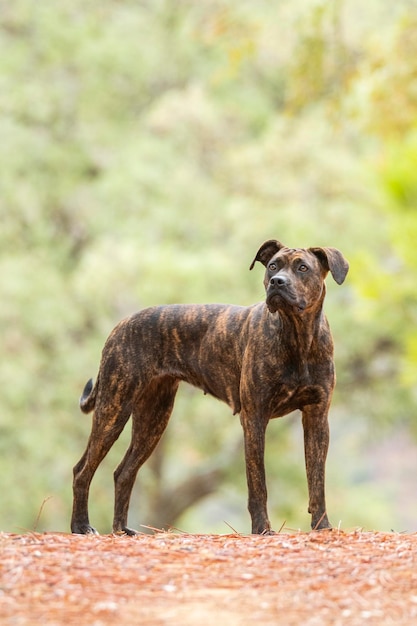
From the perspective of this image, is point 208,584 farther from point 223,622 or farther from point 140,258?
point 140,258

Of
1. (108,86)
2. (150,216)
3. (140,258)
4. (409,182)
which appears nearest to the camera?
(409,182)

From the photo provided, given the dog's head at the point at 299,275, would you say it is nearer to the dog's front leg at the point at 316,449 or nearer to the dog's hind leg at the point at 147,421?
the dog's front leg at the point at 316,449

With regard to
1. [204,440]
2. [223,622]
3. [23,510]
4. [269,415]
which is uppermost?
[204,440]

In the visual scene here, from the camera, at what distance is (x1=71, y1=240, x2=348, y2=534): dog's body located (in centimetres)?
666

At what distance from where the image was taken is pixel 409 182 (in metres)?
12.4

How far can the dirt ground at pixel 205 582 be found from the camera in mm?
3973

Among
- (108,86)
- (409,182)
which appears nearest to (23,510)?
(108,86)

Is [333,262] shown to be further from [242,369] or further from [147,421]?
[147,421]

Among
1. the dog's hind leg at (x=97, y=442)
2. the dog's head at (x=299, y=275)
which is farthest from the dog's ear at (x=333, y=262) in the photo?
the dog's hind leg at (x=97, y=442)

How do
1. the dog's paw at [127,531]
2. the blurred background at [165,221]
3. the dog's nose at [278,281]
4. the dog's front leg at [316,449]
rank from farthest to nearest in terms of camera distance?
the blurred background at [165,221]
the dog's paw at [127,531]
the dog's front leg at [316,449]
the dog's nose at [278,281]

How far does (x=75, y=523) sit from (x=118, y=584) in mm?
3051

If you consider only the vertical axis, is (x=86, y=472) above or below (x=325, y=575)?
above

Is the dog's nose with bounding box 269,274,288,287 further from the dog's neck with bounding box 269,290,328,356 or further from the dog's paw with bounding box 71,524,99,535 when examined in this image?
the dog's paw with bounding box 71,524,99,535

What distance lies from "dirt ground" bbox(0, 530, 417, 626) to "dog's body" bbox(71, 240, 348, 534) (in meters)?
1.35
